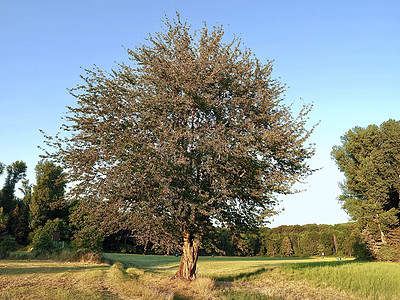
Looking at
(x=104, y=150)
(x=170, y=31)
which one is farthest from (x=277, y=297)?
(x=170, y=31)

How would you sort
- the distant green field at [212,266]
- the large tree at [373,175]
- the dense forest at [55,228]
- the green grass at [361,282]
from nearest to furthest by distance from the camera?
1. the green grass at [361,282]
2. the distant green field at [212,266]
3. the large tree at [373,175]
4. the dense forest at [55,228]

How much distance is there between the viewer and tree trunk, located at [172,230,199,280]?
13328 millimetres

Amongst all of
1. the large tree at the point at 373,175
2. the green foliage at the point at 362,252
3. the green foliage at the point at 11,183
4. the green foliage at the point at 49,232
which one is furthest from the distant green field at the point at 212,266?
the green foliage at the point at 11,183

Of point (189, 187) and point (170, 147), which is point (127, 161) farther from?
point (189, 187)

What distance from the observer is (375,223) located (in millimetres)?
34250

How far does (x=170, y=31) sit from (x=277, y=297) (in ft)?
44.3

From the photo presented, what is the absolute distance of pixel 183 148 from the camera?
11875 mm

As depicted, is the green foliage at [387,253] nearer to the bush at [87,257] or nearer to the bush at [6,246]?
the bush at [87,257]

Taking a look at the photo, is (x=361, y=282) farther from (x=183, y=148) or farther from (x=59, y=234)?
(x=59, y=234)

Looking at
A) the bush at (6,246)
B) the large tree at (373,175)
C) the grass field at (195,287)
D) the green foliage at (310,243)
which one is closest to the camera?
the grass field at (195,287)

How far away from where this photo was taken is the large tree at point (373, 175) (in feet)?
112

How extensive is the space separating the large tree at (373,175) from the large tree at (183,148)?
26.4 metres

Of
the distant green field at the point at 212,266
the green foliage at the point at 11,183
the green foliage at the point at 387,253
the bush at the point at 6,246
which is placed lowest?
the distant green field at the point at 212,266

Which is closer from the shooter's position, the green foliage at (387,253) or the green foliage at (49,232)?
the green foliage at (49,232)
